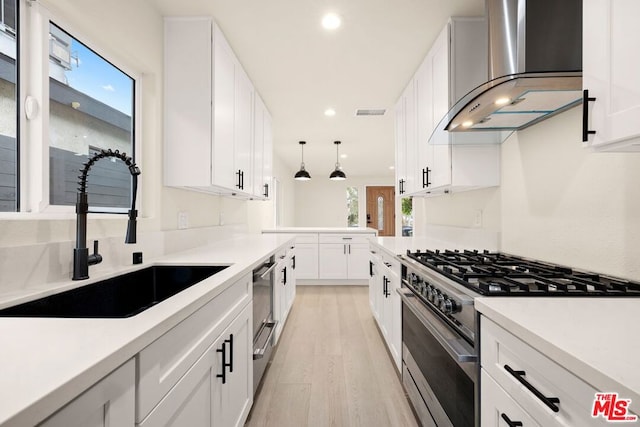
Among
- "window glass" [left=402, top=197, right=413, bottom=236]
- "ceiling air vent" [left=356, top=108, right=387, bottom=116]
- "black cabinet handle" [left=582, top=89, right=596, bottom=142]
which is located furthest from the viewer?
"window glass" [left=402, top=197, right=413, bottom=236]

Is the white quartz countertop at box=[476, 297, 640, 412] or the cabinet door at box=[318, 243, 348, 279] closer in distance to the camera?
the white quartz countertop at box=[476, 297, 640, 412]

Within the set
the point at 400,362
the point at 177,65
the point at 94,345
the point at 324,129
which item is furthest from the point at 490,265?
the point at 324,129

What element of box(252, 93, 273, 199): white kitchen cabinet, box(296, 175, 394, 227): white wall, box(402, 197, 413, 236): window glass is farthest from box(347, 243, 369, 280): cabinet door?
box(402, 197, 413, 236): window glass

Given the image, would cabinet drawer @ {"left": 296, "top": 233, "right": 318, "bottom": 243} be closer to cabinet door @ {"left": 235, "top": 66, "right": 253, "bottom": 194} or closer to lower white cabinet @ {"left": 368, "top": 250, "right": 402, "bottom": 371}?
lower white cabinet @ {"left": 368, "top": 250, "right": 402, "bottom": 371}

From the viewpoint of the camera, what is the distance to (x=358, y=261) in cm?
509

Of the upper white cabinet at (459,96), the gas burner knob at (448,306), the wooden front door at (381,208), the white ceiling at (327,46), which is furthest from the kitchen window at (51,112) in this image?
the wooden front door at (381,208)

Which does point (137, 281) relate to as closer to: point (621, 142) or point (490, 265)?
point (490, 265)

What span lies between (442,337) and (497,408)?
345 mm

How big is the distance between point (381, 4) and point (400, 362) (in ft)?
7.55

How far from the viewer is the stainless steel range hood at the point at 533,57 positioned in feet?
4.33

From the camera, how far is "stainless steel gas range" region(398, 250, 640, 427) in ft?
3.48

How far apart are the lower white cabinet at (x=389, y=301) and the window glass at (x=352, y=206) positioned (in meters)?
7.07

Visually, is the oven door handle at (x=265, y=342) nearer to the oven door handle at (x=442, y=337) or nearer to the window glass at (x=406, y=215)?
the oven door handle at (x=442, y=337)

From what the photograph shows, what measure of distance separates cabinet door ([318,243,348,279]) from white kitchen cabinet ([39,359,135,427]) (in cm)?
443
